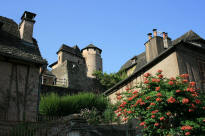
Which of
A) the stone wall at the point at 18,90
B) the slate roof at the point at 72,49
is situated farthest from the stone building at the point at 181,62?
the slate roof at the point at 72,49

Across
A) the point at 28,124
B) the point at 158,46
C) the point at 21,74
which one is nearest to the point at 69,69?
the point at 158,46

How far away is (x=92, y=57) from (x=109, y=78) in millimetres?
8899

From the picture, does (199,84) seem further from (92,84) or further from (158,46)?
(92,84)

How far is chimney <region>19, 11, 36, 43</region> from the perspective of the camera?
10.7m

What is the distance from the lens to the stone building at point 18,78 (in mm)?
8219

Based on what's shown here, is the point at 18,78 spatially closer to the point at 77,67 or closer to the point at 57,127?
the point at 57,127

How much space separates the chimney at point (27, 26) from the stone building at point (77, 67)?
29.5 ft

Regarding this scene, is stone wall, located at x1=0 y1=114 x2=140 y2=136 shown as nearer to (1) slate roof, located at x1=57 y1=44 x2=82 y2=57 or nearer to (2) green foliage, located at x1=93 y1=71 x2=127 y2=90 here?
(2) green foliage, located at x1=93 y1=71 x2=127 y2=90

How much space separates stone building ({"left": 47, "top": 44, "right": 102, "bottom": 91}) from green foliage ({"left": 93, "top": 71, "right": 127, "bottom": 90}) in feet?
2.97

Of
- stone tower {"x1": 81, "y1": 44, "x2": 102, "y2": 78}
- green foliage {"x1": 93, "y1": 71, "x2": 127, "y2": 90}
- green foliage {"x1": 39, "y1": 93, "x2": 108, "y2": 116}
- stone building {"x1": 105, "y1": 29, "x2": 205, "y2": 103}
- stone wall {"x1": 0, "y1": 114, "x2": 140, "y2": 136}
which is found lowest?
stone wall {"x1": 0, "y1": 114, "x2": 140, "y2": 136}

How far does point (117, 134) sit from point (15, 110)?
4.17 m

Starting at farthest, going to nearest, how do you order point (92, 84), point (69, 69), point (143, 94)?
point (92, 84), point (69, 69), point (143, 94)

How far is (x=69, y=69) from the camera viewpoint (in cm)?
2234

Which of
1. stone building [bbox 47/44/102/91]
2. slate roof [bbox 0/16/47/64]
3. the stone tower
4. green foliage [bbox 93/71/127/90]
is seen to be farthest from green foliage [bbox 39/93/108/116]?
the stone tower
